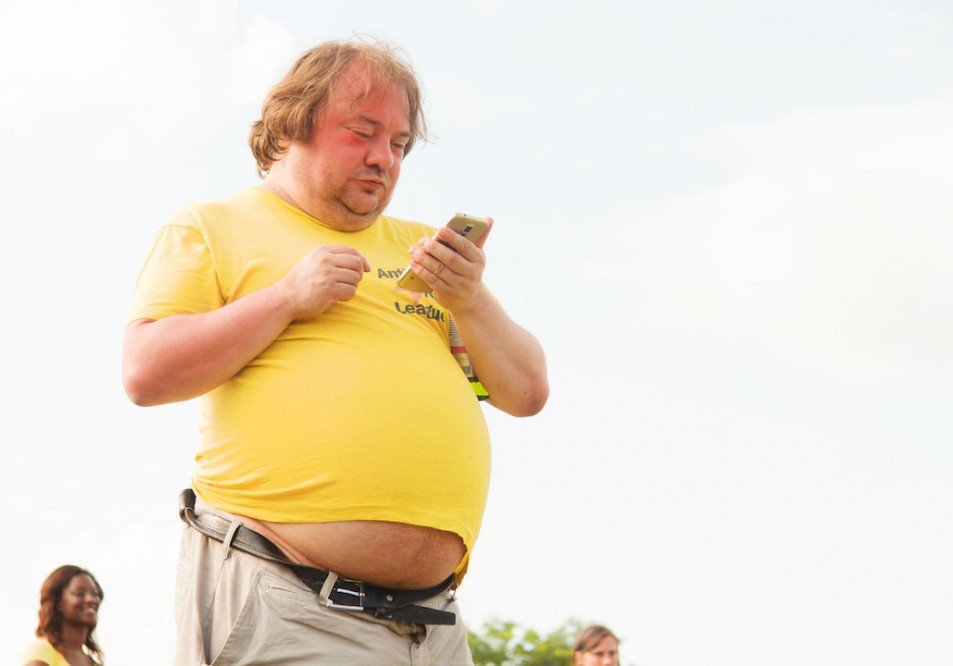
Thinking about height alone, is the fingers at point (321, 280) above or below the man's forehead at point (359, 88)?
below

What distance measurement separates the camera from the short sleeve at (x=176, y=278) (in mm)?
2709

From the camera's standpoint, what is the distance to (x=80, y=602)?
6949 millimetres

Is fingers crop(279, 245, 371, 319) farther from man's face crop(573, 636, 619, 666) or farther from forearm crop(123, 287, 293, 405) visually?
man's face crop(573, 636, 619, 666)

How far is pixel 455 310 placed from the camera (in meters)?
2.92

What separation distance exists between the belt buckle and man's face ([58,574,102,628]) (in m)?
4.68

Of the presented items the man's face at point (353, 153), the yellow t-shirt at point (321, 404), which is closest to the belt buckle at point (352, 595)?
the yellow t-shirt at point (321, 404)

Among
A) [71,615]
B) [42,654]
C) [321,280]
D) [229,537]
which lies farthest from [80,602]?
[321,280]

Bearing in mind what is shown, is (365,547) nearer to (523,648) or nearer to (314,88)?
A: (314,88)

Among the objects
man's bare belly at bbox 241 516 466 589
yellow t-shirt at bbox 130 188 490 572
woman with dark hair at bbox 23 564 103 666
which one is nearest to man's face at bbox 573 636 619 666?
woman with dark hair at bbox 23 564 103 666

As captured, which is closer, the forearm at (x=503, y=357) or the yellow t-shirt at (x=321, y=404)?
the yellow t-shirt at (x=321, y=404)

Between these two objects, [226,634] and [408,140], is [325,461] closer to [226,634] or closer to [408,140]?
[226,634]

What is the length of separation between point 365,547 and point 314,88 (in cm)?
111

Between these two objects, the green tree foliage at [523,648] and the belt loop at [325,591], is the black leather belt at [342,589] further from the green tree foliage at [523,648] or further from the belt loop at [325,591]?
the green tree foliage at [523,648]

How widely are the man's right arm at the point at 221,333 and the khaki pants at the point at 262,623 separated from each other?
12.8 inches
